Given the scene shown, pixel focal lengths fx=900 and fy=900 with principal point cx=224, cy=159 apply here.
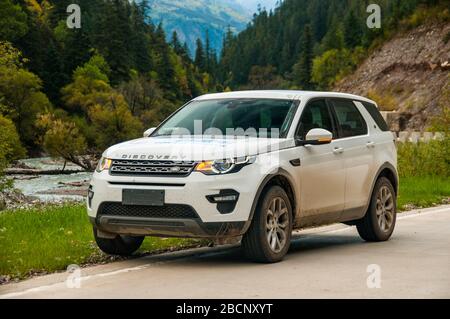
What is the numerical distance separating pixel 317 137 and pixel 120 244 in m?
2.50

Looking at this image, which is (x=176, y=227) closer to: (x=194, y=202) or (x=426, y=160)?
(x=194, y=202)

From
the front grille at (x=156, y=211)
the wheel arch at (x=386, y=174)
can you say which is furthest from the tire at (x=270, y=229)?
the wheel arch at (x=386, y=174)

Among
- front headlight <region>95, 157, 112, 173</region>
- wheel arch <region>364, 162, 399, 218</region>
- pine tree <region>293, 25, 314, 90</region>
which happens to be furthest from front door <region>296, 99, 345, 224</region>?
pine tree <region>293, 25, 314, 90</region>

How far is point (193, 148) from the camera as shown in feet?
29.8

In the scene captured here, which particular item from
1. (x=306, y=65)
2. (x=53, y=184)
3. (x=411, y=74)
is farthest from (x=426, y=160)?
(x=306, y=65)

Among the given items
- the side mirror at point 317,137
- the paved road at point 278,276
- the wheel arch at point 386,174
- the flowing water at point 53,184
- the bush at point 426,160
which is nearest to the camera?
the paved road at point 278,276

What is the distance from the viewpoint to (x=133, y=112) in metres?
111

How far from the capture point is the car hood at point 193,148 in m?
8.97

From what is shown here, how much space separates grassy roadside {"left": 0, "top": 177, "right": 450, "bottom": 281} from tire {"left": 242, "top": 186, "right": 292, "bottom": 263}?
173cm

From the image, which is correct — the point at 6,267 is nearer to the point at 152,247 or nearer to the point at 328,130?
the point at 152,247

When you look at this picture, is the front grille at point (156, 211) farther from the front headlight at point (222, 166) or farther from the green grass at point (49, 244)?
the green grass at point (49, 244)

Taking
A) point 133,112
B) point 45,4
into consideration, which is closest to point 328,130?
point 133,112

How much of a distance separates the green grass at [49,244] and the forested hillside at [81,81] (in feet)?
156

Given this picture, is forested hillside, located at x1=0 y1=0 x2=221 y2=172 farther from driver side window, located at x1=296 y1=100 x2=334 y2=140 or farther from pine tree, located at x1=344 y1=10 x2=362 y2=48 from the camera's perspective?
driver side window, located at x1=296 y1=100 x2=334 y2=140
